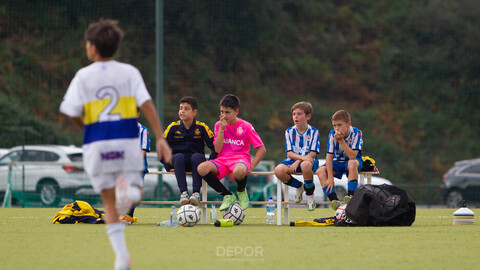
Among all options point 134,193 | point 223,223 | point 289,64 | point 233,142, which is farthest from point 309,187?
point 289,64

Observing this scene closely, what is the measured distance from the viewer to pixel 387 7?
37.5 metres

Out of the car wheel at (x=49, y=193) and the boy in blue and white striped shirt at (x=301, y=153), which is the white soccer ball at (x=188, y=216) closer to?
the boy in blue and white striped shirt at (x=301, y=153)

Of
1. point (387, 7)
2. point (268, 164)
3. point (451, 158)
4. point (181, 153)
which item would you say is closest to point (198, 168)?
point (181, 153)

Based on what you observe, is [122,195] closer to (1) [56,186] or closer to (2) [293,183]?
(2) [293,183]

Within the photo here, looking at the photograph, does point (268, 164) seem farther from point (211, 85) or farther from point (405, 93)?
point (405, 93)

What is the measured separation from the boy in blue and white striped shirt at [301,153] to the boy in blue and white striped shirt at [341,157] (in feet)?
0.60

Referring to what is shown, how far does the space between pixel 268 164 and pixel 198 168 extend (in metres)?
11.0

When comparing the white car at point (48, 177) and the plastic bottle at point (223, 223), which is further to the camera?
the white car at point (48, 177)

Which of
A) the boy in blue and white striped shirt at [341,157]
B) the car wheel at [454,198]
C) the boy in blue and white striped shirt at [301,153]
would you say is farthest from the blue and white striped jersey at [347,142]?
the car wheel at [454,198]

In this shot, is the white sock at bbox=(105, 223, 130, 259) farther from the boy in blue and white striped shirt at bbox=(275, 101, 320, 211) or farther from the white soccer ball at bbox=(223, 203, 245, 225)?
the boy in blue and white striped shirt at bbox=(275, 101, 320, 211)

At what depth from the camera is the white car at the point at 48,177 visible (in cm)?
1720

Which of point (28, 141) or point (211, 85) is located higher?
point (211, 85)

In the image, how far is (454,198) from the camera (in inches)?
727

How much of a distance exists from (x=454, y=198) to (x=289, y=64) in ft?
55.1
